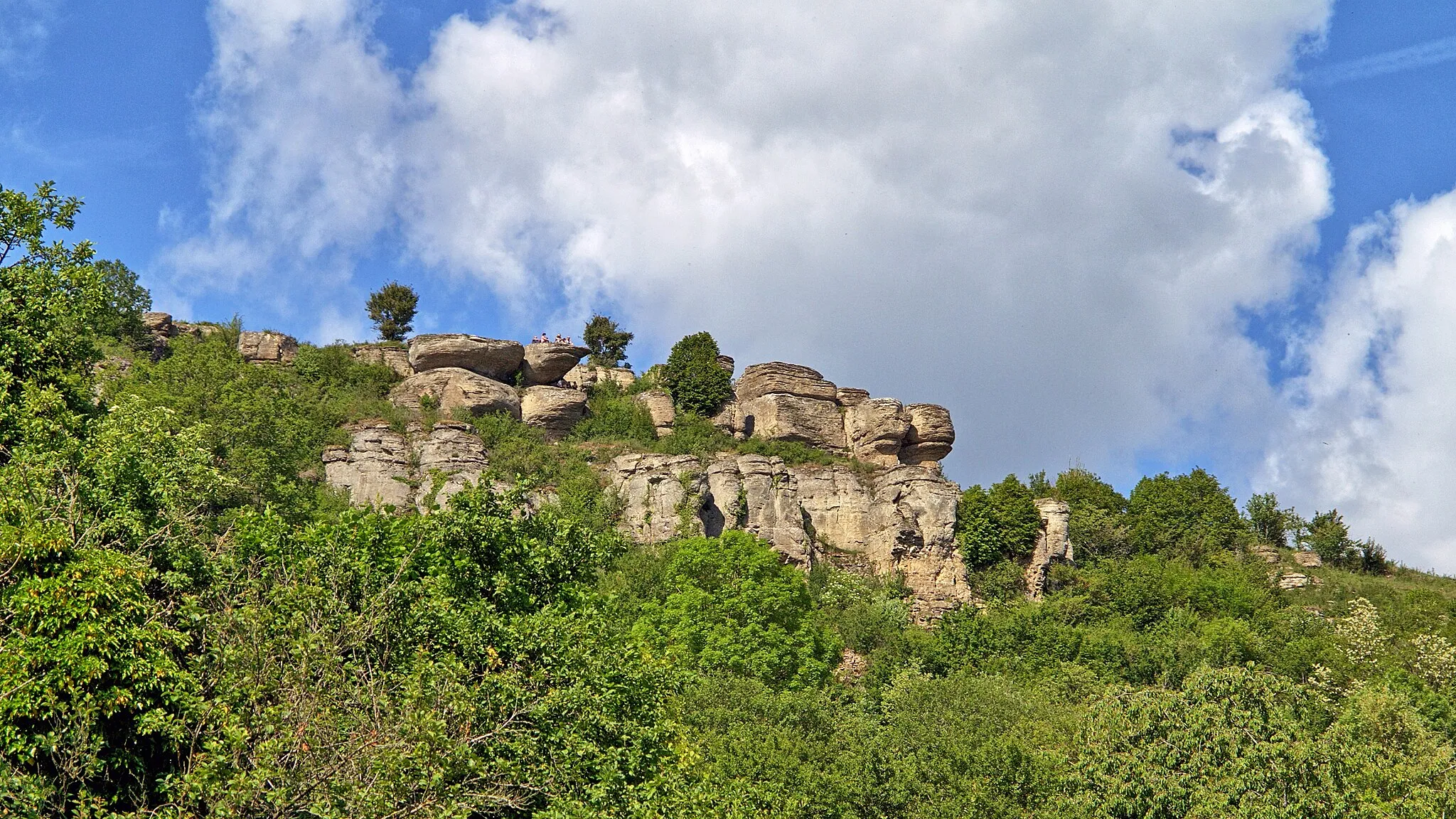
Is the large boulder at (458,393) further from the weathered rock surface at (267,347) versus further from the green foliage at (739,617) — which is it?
the green foliage at (739,617)

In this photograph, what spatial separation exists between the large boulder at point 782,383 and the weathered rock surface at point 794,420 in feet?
1.12

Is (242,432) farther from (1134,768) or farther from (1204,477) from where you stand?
(1204,477)

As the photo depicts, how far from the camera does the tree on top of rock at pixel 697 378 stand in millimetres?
76062

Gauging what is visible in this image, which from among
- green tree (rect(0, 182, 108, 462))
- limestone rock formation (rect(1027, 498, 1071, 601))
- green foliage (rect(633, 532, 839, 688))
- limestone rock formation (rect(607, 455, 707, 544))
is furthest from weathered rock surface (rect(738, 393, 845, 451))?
green tree (rect(0, 182, 108, 462))

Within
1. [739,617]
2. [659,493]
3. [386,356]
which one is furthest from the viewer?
[386,356]

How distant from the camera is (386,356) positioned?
74188mm

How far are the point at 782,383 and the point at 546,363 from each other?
513 inches

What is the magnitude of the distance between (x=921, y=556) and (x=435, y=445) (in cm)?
2403

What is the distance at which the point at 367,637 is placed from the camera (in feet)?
66.2

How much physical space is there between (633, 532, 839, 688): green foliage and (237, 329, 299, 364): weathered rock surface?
29.4 meters

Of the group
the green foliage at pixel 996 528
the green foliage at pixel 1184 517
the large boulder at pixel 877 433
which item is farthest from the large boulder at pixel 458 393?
the green foliage at pixel 1184 517

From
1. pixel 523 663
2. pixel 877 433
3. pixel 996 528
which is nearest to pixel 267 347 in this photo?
pixel 877 433

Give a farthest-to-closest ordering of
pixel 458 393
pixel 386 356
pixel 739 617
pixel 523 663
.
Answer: pixel 386 356, pixel 458 393, pixel 739 617, pixel 523 663

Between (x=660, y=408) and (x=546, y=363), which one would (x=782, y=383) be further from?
(x=546, y=363)
